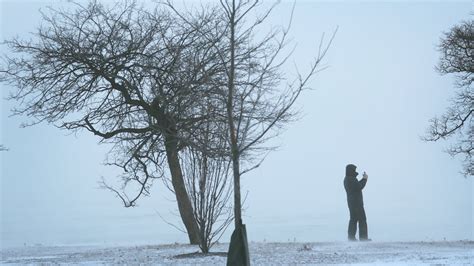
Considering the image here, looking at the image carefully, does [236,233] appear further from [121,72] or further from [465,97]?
[465,97]

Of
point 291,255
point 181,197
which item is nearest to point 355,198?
point 181,197

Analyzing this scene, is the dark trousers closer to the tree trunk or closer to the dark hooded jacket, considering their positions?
the dark hooded jacket

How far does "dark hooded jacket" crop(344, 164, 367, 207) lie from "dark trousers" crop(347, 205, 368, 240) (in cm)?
14

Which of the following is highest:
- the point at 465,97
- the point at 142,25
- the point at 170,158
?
the point at 142,25

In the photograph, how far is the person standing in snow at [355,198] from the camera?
2055cm

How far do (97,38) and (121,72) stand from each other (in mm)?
1130

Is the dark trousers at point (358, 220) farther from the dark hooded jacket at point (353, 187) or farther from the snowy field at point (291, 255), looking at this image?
the snowy field at point (291, 255)

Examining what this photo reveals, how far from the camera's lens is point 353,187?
67.5 feet

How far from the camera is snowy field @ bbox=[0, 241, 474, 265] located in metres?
14.1

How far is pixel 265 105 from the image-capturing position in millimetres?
18047

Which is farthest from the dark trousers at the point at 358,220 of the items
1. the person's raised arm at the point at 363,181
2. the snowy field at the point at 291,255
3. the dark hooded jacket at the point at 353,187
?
the snowy field at the point at 291,255

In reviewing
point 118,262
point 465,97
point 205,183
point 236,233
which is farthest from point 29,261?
point 465,97

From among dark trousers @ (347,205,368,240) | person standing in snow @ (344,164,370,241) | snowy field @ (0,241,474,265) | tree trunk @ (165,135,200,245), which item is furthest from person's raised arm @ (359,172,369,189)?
tree trunk @ (165,135,200,245)

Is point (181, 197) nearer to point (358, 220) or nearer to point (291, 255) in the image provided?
point (358, 220)
